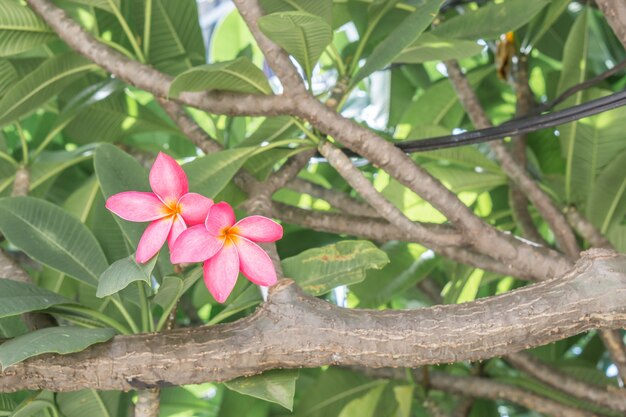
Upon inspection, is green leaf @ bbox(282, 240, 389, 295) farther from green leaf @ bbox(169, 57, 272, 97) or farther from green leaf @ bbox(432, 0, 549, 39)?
green leaf @ bbox(432, 0, 549, 39)

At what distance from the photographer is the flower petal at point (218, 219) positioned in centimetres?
62

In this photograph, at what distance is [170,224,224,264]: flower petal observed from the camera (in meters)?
0.61

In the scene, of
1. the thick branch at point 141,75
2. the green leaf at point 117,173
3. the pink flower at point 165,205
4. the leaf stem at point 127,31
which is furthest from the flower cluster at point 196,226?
the leaf stem at point 127,31

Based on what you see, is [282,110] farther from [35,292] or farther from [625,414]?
[625,414]

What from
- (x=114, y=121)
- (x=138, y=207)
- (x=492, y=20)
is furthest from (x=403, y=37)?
(x=114, y=121)

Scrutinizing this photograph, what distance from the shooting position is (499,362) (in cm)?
142

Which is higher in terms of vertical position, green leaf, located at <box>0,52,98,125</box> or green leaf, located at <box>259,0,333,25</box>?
green leaf, located at <box>259,0,333,25</box>

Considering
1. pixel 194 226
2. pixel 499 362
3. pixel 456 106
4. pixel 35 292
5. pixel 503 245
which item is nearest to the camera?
pixel 194 226

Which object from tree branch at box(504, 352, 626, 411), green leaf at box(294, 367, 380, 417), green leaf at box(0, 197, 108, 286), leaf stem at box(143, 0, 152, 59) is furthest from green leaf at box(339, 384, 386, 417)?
leaf stem at box(143, 0, 152, 59)

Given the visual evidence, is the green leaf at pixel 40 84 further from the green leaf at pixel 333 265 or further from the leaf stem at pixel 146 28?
the green leaf at pixel 333 265

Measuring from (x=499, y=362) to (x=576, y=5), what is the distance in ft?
1.97

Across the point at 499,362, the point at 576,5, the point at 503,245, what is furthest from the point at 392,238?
the point at 576,5

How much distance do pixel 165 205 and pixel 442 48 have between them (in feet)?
1.27

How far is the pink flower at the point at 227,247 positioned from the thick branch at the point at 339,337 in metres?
0.05
